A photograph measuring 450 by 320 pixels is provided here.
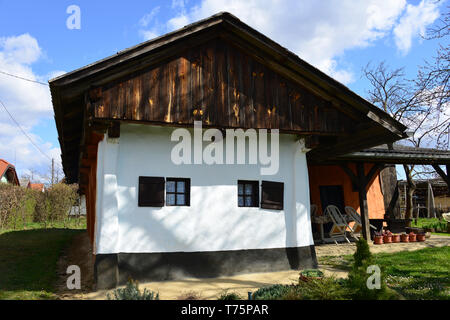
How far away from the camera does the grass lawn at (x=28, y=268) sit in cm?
578

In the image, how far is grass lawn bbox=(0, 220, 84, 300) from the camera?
578cm

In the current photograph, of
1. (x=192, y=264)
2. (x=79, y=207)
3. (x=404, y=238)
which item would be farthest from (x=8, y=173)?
(x=404, y=238)

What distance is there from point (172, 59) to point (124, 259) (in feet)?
12.8

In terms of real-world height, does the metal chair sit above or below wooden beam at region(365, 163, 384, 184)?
below

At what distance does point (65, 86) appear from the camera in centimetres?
593

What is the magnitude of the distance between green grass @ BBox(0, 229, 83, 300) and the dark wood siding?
10.4 feet

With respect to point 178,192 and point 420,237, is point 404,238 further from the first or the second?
point 178,192

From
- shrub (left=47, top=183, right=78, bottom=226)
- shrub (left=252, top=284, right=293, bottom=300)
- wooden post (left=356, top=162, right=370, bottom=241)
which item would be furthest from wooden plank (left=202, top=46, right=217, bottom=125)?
shrub (left=47, top=183, right=78, bottom=226)

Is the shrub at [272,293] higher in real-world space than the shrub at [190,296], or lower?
higher

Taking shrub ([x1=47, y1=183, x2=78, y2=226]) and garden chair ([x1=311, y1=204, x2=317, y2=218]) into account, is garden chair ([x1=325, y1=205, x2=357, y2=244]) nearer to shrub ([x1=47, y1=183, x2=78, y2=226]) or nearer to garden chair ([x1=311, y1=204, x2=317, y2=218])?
garden chair ([x1=311, y1=204, x2=317, y2=218])

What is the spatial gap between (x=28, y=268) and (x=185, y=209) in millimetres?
3753

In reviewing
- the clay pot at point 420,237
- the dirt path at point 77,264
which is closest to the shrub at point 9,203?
the dirt path at point 77,264

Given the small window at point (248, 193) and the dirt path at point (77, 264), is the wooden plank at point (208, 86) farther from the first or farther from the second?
the dirt path at point (77, 264)

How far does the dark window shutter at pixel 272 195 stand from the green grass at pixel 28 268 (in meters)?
4.36
